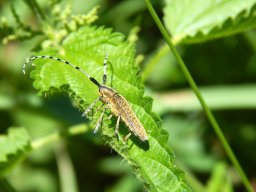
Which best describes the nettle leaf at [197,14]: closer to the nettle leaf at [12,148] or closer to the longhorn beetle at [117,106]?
the longhorn beetle at [117,106]

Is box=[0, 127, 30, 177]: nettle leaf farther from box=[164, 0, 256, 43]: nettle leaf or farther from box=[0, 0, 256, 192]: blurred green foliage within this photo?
box=[164, 0, 256, 43]: nettle leaf

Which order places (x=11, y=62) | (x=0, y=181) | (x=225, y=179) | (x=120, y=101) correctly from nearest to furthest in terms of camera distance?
(x=120, y=101), (x=0, y=181), (x=225, y=179), (x=11, y=62)

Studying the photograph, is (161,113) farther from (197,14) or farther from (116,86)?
(116,86)

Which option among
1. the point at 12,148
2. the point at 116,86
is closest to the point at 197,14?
the point at 116,86

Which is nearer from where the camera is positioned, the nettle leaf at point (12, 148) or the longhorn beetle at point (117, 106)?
the longhorn beetle at point (117, 106)

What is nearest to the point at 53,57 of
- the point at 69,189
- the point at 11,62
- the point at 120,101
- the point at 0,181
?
the point at 120,101

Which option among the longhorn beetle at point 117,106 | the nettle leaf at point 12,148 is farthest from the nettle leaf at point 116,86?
the nettle leaf at point 12,148

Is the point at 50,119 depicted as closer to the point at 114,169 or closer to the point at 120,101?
the point at 114,169
